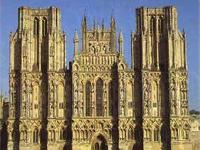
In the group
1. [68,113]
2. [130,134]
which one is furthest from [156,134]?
[68,113]

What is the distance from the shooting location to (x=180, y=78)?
159 feet

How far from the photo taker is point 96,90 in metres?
48.5

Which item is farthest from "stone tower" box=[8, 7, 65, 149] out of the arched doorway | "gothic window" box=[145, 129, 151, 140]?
"gothic window" box=[145, 129, 151, 140]

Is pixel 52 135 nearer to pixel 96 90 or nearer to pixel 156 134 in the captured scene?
pixel 96 90

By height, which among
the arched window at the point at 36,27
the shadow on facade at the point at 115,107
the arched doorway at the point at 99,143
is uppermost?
the arched window at the point at 36,27

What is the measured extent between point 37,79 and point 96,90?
17.6 feet

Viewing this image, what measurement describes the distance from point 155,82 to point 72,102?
7.69 metres

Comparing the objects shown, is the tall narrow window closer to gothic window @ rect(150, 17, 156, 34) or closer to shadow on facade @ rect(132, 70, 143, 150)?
shadow on facade @ rect(132, 70, 143, 150)

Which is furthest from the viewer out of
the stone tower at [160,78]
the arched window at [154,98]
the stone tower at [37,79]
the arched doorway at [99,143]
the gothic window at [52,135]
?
the arched window at [154,98]

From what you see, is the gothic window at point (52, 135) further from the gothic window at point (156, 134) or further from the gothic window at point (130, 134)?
the gothic window at point (156, 134)

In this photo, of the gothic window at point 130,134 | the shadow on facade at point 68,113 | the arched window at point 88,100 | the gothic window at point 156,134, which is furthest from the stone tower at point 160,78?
the shadow on facade at point 68,113

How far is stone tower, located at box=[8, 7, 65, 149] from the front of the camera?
1861 inches

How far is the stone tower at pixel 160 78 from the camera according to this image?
156ft

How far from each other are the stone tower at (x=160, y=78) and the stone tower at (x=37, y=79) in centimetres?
704
